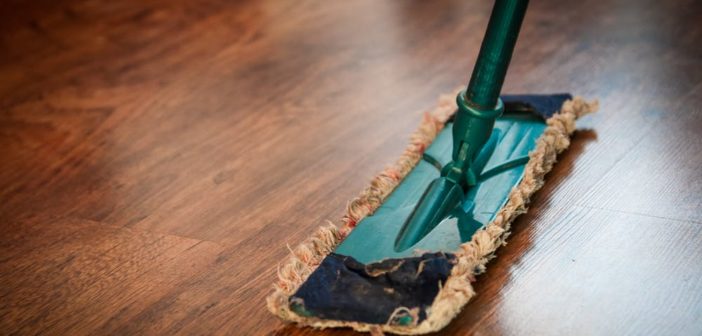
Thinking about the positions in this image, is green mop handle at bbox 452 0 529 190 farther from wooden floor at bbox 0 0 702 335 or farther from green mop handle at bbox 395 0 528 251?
wooden floor at bbox 0 0 702 335

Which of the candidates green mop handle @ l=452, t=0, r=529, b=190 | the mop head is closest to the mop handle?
green mop handle @ l=452, t=0, r=529, b=190

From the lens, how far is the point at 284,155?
1256 millimetres

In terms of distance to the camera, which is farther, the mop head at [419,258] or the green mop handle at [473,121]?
the green mop handle at [473,121]

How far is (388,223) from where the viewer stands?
98 centimetres

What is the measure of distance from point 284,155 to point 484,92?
379 mm

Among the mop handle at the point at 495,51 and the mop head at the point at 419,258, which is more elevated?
the mop handle at the point at 495,51

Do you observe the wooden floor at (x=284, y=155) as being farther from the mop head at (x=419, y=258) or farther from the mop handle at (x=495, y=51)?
the mop handle at (x=495, y=51)

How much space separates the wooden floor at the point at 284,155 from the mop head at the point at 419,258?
28 millimetres

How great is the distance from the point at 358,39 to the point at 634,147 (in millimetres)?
702

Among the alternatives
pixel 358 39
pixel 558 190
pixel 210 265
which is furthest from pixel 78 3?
pixel 558 190

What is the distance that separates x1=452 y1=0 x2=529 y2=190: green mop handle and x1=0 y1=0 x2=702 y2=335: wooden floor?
0.11 meters

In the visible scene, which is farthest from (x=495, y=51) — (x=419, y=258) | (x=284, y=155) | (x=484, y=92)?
(x=284, y=155)

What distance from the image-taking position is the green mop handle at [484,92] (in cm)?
97

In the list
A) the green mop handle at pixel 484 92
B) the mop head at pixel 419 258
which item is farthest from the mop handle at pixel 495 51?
the mop head at pixel 419 258
